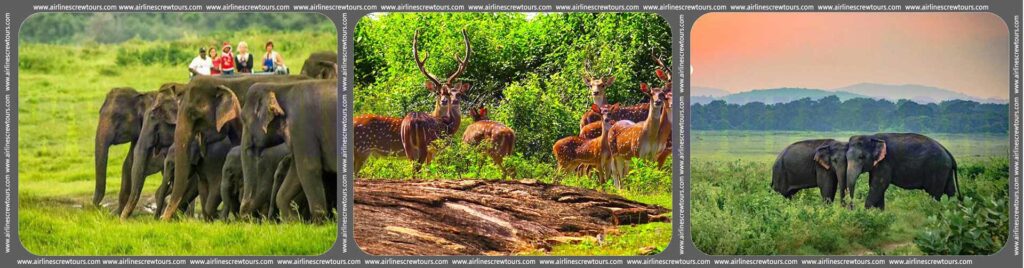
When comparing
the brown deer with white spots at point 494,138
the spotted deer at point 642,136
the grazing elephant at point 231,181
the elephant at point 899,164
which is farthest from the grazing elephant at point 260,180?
the elephant at point 899,164

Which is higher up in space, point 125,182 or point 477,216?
point 125,182

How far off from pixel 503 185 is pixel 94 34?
4.04 metres

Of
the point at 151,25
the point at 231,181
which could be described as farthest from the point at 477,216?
the point at 151,25

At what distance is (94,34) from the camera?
25734 mm

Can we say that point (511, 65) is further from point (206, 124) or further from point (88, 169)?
point (88, 169)

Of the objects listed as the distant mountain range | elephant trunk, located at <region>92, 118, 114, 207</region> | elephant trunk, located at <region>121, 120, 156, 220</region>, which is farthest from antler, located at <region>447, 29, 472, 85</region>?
elephant trunk, located at <region>92, 118, 114, 207</region>

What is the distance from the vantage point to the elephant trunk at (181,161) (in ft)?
84.5

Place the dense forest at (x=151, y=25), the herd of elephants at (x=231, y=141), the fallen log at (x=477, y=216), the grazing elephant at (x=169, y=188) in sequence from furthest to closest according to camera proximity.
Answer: the grazing elephant at (x=169, y=188) < the dense forest at (x=151, y=25) < the herd of elephants at (x=231, y=141) < the fallen log at (x=477, y=216)

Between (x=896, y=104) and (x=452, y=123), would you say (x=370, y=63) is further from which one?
(x=896, y=104)

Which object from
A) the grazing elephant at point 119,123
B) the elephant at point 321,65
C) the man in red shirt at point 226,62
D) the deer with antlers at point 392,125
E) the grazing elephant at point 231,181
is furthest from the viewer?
the grazing elephant at point 119,123

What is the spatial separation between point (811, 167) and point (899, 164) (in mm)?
791

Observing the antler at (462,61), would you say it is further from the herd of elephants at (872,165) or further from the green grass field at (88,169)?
the herd of elephants at (872,165)

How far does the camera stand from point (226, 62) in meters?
25.9

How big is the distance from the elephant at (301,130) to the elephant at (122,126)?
130 cm
